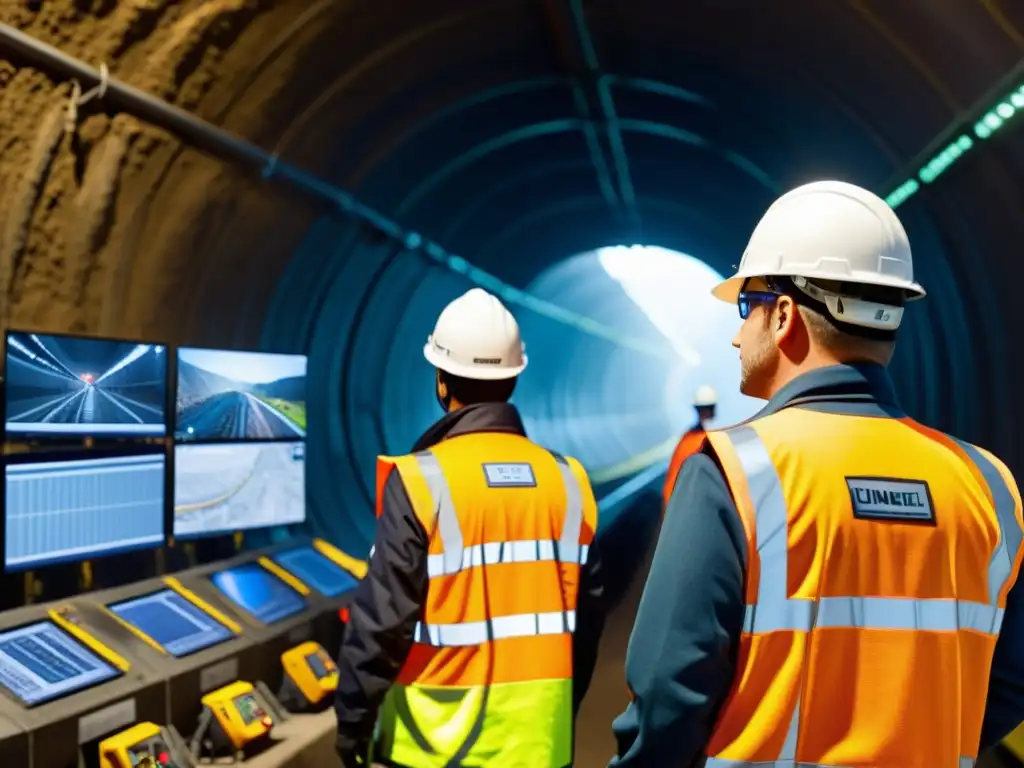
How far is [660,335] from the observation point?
28.2 metres

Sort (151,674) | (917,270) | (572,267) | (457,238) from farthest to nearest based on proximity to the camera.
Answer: (572,267)
(457,238)
(917,270)
(151,674)

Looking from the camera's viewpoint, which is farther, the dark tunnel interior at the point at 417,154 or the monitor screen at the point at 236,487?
the monitor screen at the point at 236,487

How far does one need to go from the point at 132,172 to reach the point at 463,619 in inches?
112

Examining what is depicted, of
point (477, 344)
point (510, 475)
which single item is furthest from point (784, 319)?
point (477, 344)

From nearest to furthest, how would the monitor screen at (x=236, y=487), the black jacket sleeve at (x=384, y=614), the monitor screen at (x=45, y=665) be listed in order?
the black jacket sleeve at (x=384, y=614)
the monitor screen at (x=45, y=665)
the monitor screen at (x=236, y=487)

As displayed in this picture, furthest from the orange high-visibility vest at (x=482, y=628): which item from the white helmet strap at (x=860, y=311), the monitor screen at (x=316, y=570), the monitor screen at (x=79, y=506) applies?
the monitor screen at (x=316, y=570)

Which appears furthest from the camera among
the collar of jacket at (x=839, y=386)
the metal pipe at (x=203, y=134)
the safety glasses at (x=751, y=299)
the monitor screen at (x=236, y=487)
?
the monitor screen at (x=236, y=487)

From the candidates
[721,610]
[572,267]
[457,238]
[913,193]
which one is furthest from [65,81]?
[572,267]

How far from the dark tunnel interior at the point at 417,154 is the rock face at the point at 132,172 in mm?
13

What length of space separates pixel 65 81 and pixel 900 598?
3.84m

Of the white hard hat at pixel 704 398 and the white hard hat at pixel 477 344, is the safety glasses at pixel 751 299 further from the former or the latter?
the white hard hat at pixel 704 398

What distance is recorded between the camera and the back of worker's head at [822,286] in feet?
6.29

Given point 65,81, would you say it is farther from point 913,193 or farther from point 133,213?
point 913,193

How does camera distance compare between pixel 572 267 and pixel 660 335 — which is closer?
pixel 572 267
